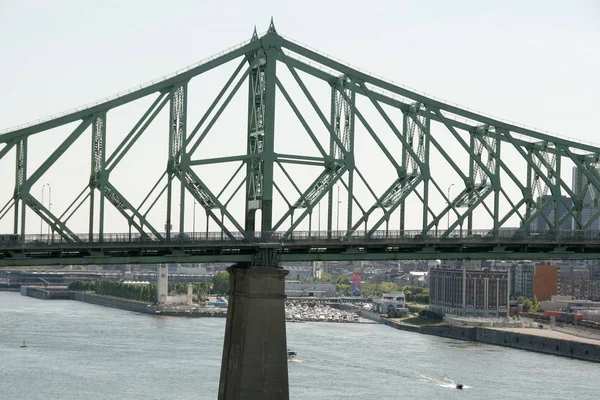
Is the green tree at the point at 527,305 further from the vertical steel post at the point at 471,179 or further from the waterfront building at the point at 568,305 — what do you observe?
the vertical steel post at the point at 471,179

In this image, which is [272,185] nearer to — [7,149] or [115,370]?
[7,149]

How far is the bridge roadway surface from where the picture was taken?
170 feet

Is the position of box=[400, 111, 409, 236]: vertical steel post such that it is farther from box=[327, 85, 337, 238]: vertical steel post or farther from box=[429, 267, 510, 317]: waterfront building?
box=[429, 267, 510, 317]: waterfront building

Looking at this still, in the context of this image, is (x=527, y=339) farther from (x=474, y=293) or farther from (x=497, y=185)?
(x=497, y=185)

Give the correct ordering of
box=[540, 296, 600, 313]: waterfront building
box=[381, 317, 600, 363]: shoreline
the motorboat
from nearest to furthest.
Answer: the motorboat, box=[381, 317, 600, 363]: shoreline, box=[540, 296, 600, 313]: waterfront building

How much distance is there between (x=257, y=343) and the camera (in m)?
50.6

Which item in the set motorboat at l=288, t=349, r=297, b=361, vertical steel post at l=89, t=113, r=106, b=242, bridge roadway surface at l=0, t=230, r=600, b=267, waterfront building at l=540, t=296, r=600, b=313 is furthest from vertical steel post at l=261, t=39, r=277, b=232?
waterfront building at l=540, t=296, r=600, b=313

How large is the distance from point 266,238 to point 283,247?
0.97 meters

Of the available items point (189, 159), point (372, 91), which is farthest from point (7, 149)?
point (372, 91)

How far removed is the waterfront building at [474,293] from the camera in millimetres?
177750

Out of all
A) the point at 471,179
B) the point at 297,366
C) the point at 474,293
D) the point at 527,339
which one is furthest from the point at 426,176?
the point at 474,293

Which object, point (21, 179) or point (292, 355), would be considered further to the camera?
point (292, 355)

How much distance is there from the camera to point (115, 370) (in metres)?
94.8

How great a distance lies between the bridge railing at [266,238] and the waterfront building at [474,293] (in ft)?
370
